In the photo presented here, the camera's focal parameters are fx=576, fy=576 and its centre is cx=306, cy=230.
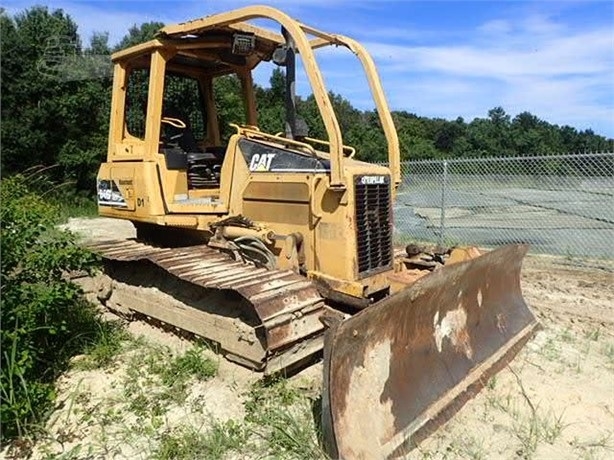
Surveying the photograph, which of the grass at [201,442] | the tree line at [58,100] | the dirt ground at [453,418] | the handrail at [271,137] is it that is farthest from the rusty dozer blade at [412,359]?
the tree line at [58,100]

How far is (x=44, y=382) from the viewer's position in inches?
152

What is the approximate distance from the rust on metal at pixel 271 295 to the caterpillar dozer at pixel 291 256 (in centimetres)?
1

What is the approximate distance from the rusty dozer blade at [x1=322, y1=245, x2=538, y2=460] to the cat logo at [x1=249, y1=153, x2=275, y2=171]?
1702mm

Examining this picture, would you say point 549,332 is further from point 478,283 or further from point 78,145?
point 78,145

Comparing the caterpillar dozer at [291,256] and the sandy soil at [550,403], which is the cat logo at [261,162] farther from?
the sandy soil at [550,403]

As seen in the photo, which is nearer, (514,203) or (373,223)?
(373,223)

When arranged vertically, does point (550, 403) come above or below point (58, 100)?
below

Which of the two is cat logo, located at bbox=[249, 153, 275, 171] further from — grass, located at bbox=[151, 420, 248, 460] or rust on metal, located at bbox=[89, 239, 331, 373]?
grass, located at bbox=[151, 420, 248, 460]

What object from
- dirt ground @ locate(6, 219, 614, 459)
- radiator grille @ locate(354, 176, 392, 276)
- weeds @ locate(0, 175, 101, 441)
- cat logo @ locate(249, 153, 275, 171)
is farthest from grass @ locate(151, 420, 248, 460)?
cat logo @ locate(249, 153, 275, 171)

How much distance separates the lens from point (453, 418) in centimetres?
356

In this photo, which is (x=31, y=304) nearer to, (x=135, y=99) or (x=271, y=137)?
(x=271, y=137)

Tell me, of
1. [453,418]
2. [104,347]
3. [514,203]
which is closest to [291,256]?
[104,347]

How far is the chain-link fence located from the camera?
8711 mm

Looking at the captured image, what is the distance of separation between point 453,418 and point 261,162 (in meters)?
2.43
